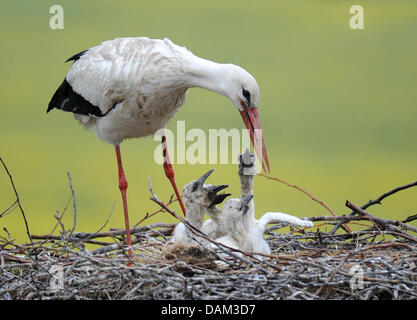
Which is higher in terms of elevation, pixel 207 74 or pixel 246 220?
pixel 207 74

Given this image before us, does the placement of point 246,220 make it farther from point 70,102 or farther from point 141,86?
point 70,102

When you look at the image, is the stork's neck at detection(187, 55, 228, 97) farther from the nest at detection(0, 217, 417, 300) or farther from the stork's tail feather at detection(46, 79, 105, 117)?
the nest at detection(0, 217, 417, 300)

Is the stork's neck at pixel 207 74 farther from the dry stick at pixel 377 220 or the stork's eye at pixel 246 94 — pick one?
the dry stick at pixel 377 220

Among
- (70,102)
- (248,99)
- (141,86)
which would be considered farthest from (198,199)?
(70,102)

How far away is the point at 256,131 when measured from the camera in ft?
13.0

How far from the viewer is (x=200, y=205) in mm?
3912

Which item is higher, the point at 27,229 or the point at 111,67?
the point at 111,67

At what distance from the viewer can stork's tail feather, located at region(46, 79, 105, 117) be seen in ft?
14.9

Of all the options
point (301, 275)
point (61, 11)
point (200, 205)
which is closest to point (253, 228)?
point (200, 205)

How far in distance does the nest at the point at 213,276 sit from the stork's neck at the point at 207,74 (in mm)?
827

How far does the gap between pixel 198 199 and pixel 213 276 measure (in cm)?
61
